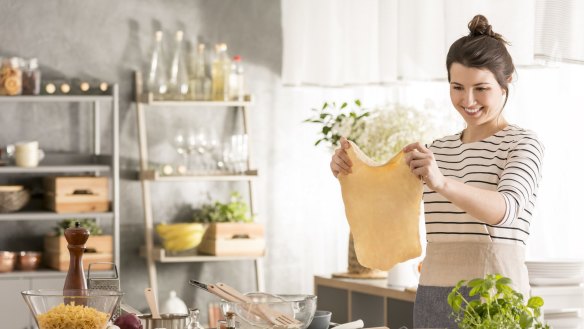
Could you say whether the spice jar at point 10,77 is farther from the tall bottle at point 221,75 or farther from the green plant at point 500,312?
the green plant at point 500,312

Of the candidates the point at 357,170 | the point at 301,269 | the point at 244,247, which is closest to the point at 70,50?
the point at 244,247

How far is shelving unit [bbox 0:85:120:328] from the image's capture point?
14.8ft

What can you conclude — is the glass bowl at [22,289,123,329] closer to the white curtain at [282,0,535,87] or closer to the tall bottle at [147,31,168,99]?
the white curtain at [282,0,535,87]

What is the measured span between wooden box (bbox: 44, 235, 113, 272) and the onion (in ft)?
8.49

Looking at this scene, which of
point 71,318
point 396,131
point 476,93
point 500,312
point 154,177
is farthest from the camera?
point 154,177

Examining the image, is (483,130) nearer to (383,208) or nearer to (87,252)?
(383,208)

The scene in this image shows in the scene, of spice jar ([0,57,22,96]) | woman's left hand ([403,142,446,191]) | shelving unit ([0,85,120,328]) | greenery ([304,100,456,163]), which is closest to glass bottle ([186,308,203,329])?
woman's left hand ([403,142,446,191])

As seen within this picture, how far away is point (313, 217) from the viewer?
17.3 feet

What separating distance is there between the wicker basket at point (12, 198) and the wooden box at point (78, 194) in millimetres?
146

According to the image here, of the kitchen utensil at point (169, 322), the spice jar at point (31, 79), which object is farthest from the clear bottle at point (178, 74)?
the kitchen utensil at point (169, 322)

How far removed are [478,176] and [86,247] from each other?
2715 mm

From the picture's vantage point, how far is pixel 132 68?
505 centimetres

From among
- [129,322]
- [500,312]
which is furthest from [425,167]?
[129,322]

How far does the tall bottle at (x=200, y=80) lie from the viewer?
501 cm
